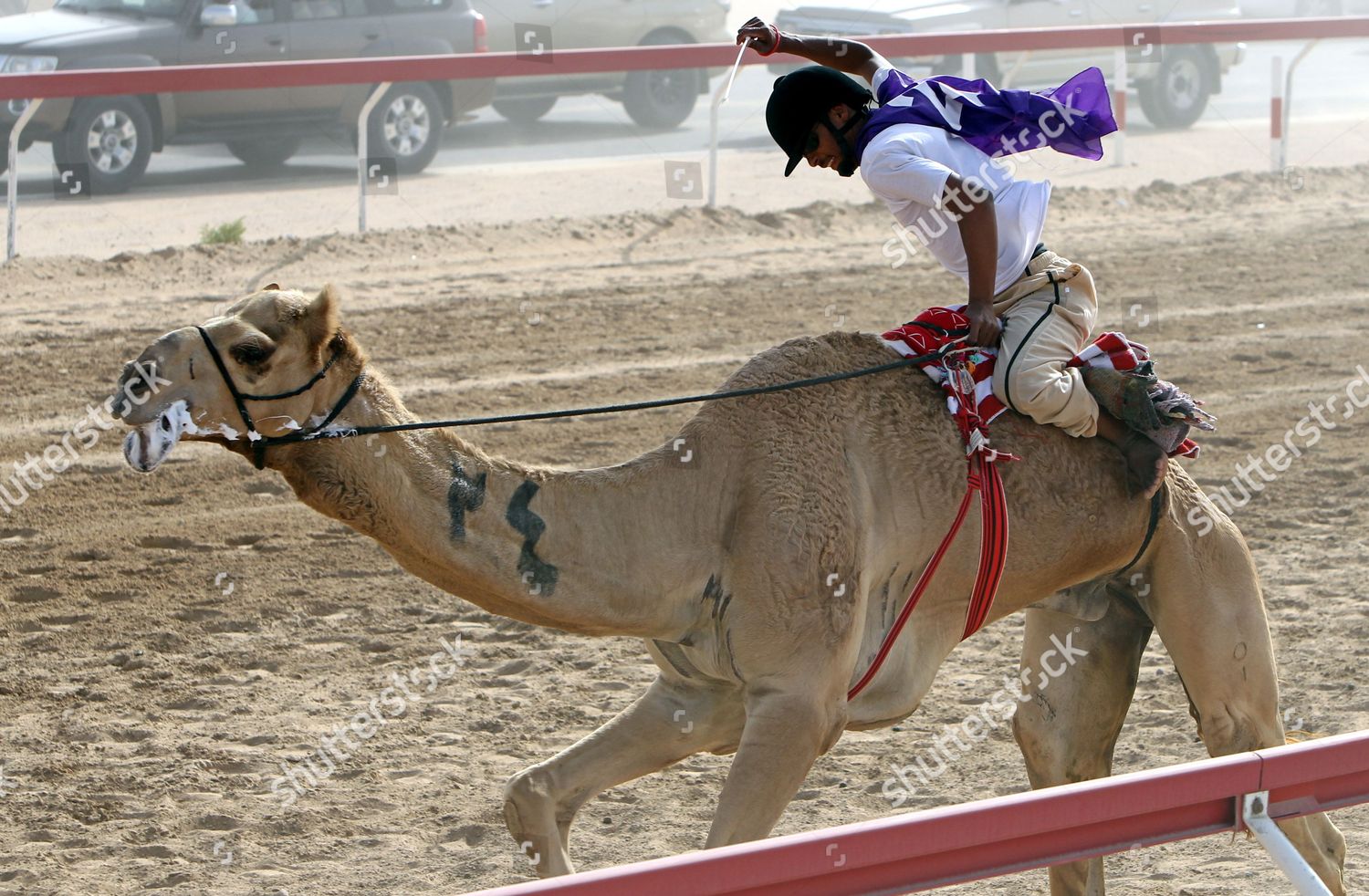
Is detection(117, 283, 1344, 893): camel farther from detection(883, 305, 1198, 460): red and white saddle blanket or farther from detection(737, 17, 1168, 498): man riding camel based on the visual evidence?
detection(737, 17, 1168, 498): man riding camel

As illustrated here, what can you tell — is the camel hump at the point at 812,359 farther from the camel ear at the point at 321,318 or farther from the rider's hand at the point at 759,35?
the camel ear at the point at 321,318

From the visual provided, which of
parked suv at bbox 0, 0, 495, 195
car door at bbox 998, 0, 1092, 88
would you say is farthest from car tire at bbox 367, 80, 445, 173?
car door at bbox 998, 0, 1092, 88

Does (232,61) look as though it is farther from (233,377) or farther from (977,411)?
(233,377)

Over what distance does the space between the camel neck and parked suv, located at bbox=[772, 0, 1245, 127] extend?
55.5 ft

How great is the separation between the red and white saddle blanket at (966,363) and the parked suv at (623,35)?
573 inches

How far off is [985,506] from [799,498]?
64 cm

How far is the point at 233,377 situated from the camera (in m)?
4.52

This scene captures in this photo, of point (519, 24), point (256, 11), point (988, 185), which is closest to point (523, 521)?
point (988, 185)

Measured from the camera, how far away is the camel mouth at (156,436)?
443 cm

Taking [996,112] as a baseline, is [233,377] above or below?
below

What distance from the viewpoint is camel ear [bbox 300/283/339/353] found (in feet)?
15.0

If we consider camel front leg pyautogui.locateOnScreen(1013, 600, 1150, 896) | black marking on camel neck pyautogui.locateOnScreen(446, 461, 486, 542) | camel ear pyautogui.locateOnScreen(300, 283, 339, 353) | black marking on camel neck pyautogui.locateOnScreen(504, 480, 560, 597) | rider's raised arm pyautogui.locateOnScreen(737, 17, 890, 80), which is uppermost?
rider's raised arm pyautogui.locateOnScreen(737, 17, 890, 80)

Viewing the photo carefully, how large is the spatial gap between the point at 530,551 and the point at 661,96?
1581 cm

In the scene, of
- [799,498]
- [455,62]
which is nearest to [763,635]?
[799,498]
